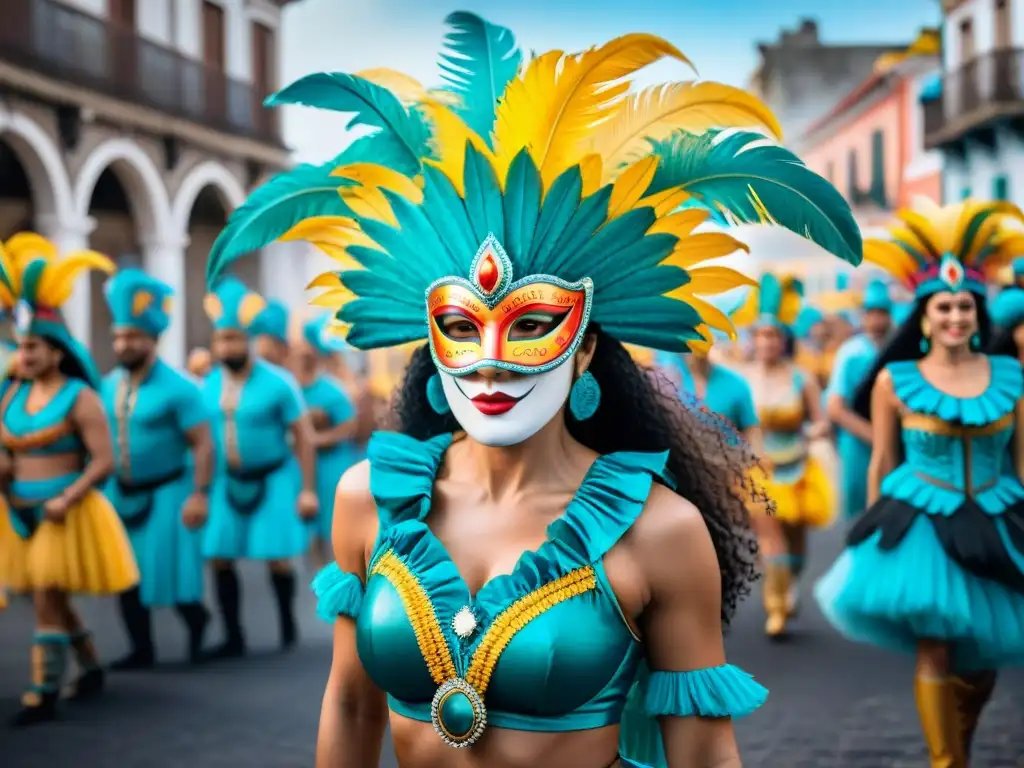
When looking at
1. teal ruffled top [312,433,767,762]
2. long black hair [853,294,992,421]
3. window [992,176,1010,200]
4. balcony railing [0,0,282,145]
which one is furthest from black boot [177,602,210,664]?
window [992,176,1010,200]

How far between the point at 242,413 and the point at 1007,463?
450cm

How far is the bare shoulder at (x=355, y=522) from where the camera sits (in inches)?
110

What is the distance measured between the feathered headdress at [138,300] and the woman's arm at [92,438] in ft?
2.61

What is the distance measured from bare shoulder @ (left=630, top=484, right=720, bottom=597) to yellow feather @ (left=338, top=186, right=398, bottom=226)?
2.67 feet

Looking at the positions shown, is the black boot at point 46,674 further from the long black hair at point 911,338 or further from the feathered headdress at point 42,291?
the long black hair at point 911,338

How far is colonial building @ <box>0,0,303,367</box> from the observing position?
15383mm

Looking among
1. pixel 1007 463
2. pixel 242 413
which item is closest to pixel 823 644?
pixel 1007 463

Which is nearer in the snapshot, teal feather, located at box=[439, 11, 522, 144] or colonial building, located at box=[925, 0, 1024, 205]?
teal feather, located at box=[439, 11, 522, 144]

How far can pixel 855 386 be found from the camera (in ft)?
27.2

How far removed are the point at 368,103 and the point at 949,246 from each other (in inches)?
130

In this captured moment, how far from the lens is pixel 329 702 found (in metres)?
2.80

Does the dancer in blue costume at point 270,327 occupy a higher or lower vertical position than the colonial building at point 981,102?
lower

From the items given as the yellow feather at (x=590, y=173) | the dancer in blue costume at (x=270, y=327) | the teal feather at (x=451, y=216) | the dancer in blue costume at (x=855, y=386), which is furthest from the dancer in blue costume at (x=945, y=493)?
the dancer in blue costume at (x=270, y=327)

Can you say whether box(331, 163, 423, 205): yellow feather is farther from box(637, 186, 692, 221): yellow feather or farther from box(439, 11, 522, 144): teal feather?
box(637, 186, 692, 221): yellow feather
